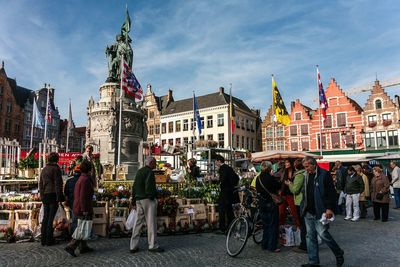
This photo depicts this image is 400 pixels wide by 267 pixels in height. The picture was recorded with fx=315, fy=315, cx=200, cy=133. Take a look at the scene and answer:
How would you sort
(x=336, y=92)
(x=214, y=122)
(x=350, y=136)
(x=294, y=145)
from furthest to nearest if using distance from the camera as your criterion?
1. (x=214, y=122)
2. (x=294, y=145)
3. (x=336, y=92)
4. (x=350, y=136)

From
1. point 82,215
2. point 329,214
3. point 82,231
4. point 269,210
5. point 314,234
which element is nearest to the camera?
point 329,214

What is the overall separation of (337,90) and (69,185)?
137 ft

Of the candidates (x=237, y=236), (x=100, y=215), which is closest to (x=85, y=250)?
(x=100, y=215)

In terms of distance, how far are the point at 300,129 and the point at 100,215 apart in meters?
40.4

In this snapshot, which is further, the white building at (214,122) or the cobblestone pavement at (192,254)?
the white building at (214,122)

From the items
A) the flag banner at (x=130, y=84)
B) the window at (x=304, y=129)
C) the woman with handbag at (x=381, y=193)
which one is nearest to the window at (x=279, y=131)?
the window at (x=304, y=129)

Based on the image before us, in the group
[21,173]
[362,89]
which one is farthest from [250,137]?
[21,173]

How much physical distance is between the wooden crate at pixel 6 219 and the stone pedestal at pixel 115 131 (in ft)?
33.4

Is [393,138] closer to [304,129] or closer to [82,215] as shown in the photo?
[304,129]

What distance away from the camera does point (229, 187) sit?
8.11m

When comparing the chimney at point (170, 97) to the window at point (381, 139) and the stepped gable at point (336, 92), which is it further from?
the window at point (381, 139)

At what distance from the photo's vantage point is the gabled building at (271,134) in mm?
46406

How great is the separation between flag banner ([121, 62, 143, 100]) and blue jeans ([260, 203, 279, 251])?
13.6m

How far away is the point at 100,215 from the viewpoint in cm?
790
